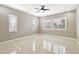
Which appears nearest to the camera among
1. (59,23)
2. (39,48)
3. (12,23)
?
(39,48)

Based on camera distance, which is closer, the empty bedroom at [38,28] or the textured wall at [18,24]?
the textured wall at [18,24]

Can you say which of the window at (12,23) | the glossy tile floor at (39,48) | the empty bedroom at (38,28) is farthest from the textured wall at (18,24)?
the glossy tile floor at (39,48)

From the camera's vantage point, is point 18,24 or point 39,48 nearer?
point 39,48

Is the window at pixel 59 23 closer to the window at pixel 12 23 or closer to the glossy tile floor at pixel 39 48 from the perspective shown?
the glossy tile floor at pixel 39 48

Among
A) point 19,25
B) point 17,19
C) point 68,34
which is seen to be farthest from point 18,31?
point 68,34

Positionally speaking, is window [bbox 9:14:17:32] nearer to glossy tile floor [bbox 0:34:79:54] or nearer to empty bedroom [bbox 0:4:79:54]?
Answer: empty bedroom [bbox 0:4:79:54]

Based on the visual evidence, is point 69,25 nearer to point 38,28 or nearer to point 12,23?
point 38,28

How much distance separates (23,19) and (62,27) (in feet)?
11.8

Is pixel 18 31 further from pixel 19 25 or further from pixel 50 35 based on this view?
pixel 50 35

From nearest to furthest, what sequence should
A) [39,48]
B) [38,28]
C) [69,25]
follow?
1. [39,48]
2. [69,25]
3. [38,28]

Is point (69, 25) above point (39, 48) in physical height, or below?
above

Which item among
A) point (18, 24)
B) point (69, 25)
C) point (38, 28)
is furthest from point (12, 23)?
point (69, 25)
